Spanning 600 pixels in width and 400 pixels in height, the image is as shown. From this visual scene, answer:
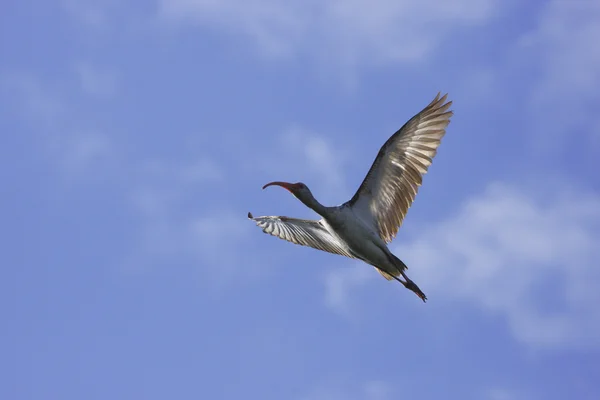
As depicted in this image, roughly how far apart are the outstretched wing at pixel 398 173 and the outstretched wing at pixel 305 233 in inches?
29.9

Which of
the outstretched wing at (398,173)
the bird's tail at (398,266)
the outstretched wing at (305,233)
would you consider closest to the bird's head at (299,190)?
the outstretched wing at (305,233)

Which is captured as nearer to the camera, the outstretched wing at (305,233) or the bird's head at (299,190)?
the bird's head at (299,190)

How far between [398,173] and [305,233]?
227cm

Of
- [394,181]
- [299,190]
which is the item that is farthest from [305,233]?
[394,181]

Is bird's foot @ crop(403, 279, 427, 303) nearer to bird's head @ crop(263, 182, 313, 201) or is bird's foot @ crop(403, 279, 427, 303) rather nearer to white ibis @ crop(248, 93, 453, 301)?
white ibis @ crop(248, 93, 453, 301)

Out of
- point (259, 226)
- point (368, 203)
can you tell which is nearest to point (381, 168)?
point (368, 203)

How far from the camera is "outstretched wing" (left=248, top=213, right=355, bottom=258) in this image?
15.1m

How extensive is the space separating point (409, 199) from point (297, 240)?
2.45m

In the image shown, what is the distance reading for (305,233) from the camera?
51.4 ft

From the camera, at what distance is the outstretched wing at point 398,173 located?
14906 millimetres

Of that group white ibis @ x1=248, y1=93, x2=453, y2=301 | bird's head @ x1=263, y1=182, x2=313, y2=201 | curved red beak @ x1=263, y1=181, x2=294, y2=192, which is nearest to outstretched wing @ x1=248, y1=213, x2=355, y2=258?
white ibis @ x1=248, y1=93, x2=453, y2=301

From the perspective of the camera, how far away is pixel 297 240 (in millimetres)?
15719

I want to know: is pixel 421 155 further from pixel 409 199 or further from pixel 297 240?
pixel 297 240

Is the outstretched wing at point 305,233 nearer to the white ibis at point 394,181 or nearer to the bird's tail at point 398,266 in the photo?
the white ibis at point 394,181
